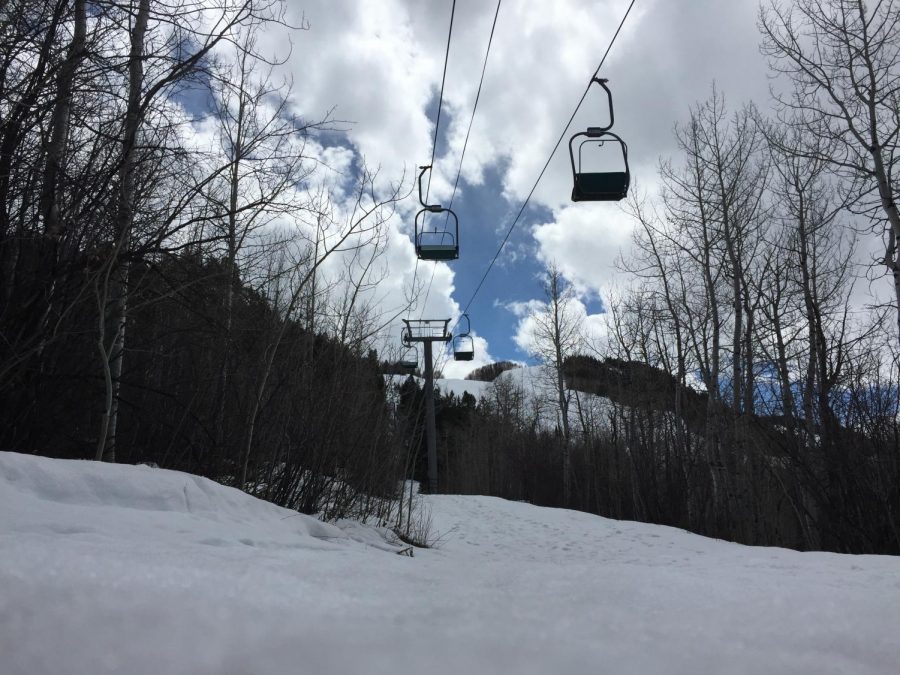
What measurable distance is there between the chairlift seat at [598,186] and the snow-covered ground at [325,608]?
4376 mm

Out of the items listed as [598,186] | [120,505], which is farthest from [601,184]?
[120,505]

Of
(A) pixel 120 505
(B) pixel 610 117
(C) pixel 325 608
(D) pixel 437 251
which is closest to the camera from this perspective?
(C) pixel 325 608

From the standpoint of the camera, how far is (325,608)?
53.2 inches

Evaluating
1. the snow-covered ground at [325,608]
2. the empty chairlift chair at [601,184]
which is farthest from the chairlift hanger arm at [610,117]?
the snow-covered ground at [325,608]

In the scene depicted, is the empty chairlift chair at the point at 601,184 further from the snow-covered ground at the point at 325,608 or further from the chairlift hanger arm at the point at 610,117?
the snow-covered ground at the point at 325,608

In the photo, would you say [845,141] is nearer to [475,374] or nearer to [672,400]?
[672,400]

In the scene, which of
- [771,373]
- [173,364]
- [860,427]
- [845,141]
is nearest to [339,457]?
[173,364]

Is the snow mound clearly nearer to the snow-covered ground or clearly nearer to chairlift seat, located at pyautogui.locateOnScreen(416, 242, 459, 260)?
the snow-covered ground

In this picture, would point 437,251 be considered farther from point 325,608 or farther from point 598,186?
point 325,608

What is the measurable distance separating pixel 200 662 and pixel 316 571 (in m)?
0.89

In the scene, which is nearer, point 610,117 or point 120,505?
point 120,505

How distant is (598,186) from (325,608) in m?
5.68

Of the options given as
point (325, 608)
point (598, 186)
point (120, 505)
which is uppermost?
point (598, 186)

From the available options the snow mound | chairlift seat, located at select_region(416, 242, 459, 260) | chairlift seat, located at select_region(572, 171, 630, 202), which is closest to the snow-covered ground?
the snow mound
